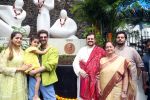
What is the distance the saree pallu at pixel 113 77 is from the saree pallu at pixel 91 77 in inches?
7.5

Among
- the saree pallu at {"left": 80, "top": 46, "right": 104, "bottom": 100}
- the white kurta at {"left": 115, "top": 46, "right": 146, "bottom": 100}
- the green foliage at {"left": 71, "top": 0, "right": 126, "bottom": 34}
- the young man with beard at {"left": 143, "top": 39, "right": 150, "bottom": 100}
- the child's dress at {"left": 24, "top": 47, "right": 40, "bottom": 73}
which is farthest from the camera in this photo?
the green foliage at {"left": 71, "top": 0, "right": 126, "bottom": 34}

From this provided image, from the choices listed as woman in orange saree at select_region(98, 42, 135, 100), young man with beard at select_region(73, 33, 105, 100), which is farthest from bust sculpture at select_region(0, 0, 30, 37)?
woman in orange saree at select_region(98, 42, 135, 100)

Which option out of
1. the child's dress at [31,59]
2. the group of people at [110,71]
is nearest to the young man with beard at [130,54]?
the group of people at [110,71]

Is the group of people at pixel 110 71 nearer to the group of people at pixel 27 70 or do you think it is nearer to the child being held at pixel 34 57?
the group of people at pixel 27 70

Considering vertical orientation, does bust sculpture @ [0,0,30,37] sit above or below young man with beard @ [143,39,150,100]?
above

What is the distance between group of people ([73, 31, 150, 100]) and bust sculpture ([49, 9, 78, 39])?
4.53m

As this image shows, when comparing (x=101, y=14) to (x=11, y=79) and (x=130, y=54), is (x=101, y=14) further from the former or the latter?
(x=11, y=79)

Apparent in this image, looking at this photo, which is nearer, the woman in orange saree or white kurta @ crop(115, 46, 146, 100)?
the woman in orange saree

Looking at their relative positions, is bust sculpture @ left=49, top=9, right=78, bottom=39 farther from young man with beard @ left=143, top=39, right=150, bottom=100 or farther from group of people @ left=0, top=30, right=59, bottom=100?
group of people @ left=0, top=30, right=59, bottom=100

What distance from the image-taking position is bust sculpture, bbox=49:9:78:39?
10906mm

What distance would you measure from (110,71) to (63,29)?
5.20 m

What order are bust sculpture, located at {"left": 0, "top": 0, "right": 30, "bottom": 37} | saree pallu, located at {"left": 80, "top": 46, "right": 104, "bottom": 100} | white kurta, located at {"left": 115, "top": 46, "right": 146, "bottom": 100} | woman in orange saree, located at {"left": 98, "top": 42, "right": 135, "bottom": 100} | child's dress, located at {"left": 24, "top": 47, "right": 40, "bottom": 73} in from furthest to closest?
bust sculpture, located at {"left": 0, "top": 0, "right": 30, "bottom": 37} → white kurta, located at {"left": 115, "top": 46, "right": 146, "bottom": 100} → saree pallu, located at {"left": 80, "top": 46, "right": 104, "bottom": 100} → child's dress, located at {"left": 24, "top": 47, "right": 40, "bottom": 73} → woman in orange saree, located at {"left": 98, "top": 42, "right": 135, "bottom": 100}

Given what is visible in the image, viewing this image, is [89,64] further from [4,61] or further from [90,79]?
[4,61]

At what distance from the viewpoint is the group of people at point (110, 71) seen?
5.86m
